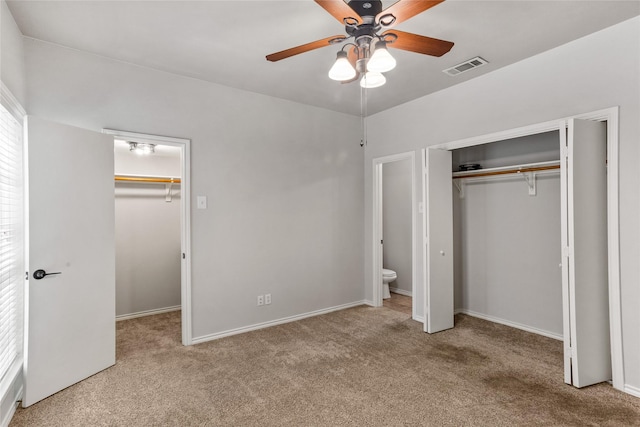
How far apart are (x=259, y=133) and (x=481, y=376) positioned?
325 centimetres

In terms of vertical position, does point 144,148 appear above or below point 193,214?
above

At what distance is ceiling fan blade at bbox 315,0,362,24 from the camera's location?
5.49ft

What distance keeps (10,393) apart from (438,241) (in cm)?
382

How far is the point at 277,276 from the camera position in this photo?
4.09 m

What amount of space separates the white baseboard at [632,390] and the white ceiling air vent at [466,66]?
2847 mm

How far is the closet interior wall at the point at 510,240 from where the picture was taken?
3.61 metres

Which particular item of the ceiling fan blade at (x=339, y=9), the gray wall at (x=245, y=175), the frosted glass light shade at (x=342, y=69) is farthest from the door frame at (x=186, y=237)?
the ceiling fan blade at (x=339, y=9)

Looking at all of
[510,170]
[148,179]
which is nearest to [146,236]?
[148,179]

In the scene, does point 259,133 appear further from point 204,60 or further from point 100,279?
point 100,279

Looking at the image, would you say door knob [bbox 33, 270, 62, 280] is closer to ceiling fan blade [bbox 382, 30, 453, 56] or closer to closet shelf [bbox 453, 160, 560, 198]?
ceiling fan blade [bbox 382, 30, 453, 56]

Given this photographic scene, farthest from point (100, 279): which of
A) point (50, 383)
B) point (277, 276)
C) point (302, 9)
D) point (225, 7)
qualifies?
point (302, 9)

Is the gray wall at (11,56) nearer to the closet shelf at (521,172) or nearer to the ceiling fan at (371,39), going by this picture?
the ceiling fan at (371,39)

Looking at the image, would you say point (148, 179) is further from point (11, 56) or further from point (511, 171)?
point (511, 171)

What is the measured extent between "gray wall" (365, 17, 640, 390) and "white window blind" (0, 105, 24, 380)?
12.6ft
